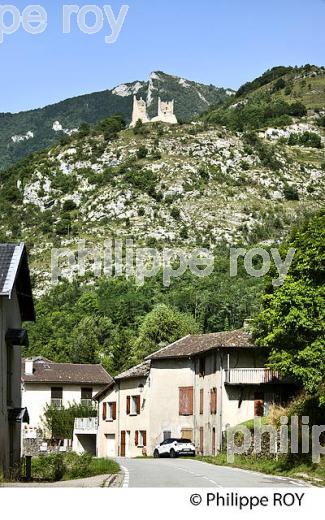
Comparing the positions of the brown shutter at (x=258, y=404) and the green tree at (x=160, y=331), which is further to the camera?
the green tree at (x=160, y=331)

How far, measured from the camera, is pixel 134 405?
64.2 m

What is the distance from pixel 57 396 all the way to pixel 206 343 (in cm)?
2355

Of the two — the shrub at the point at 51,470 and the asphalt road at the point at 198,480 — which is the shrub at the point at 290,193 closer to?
the asphalt road at the point at 198,480

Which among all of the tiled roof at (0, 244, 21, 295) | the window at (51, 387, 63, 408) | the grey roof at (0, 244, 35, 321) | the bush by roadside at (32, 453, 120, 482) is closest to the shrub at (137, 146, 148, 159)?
the window at (51, 387, 63, 408)

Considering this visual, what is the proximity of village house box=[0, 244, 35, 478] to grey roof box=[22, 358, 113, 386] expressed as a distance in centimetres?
4324

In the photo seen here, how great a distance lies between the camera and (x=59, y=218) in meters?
144

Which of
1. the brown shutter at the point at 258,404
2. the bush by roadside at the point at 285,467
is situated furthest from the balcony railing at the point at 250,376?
the bush by roadside at the point at 285,467

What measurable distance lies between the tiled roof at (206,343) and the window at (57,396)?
16.8 m

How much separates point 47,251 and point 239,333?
84.7m

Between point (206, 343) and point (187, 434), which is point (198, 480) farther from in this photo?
point (187, 434)

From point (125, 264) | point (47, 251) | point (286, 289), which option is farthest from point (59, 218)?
point (286, 289)

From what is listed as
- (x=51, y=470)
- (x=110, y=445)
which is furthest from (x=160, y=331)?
(x=51, y=470)

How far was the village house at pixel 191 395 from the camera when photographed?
165 ft

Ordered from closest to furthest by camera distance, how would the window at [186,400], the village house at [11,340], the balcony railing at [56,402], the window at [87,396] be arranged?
the village house at [11,340], the window at [186,400], the balcony railing at [56,402], the window at [87,396]
